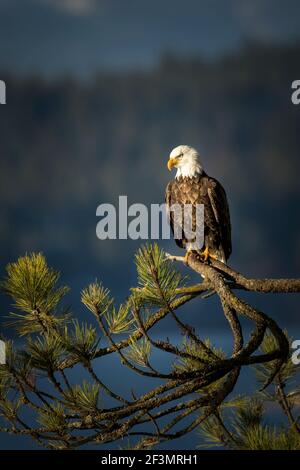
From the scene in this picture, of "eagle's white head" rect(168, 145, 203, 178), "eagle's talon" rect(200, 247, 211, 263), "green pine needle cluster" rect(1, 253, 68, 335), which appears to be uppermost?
"eagle's white head" rect(168, 145, 203, 178)

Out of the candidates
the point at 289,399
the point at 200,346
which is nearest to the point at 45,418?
the point at 200,346

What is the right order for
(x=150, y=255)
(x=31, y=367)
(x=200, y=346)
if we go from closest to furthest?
(x=150, y=255) < (x=31, y=367) < (x=200, y=346)

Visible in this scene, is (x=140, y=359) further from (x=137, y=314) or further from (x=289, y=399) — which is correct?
(x=289, y=399)

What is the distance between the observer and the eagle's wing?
4469mm

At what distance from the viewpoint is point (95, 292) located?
2717 millimetres

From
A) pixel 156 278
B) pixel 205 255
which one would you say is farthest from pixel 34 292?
pixel 205 255

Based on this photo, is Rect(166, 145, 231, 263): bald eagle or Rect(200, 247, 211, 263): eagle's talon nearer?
Rect(200, 247, 211, 263): eagle's talon

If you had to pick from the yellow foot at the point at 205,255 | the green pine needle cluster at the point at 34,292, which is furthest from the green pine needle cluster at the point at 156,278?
the yellow foot at the point at 205,255

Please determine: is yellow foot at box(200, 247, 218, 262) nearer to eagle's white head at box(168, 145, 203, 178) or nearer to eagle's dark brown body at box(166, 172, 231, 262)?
eagle's dark brown body at box(166, 172, 231, 262)

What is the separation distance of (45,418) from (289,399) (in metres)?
1.41

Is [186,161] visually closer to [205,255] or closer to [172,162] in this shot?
[172,162]

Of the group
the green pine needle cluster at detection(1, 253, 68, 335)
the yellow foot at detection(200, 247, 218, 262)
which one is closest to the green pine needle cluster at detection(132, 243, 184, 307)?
the green pine needle cluster at detection(1, 253, 68, 335)

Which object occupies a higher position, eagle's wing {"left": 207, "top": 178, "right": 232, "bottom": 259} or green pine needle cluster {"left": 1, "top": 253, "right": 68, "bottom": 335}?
eagle's wing {"left": 207, "top": 178, "right": 232, "bottom": 259}
